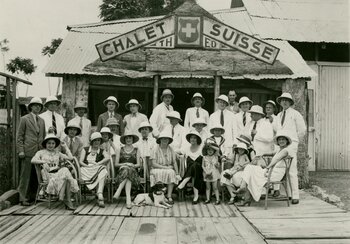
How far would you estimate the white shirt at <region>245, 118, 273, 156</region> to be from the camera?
24.5 ft

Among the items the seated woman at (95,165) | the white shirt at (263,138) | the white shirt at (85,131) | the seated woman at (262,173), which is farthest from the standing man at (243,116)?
the white shirt at (85,131)

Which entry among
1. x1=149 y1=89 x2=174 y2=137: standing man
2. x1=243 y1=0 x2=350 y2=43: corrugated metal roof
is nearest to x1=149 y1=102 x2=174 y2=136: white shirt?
x1=149 y1=89 x2=174 y2=137: standing man

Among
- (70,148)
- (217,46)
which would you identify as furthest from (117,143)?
(217,46)

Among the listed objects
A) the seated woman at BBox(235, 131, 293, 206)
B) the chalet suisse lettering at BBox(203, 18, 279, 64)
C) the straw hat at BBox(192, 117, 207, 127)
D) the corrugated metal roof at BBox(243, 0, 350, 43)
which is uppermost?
the corrugated metal roof at BBox(243, 0, 350, 43)

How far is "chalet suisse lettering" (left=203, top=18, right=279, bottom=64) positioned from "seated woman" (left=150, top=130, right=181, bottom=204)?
2358 mm

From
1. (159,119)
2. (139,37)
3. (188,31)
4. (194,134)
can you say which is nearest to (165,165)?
(194,134)

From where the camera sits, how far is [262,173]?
6.91 meters

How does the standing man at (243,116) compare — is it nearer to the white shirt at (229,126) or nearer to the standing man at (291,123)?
the white shirt at (229,126)

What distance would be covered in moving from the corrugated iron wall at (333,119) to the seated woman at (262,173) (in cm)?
545

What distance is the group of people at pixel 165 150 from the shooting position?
684 centimetres

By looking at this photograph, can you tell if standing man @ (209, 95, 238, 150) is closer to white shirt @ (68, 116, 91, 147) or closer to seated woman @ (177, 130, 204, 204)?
seated woman @ (177, 130, 204, 204)

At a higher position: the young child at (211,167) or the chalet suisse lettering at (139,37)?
the chalet suisse lettering at (139,37)

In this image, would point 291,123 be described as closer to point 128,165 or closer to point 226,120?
point 226,120

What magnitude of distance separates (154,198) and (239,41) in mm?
3477
